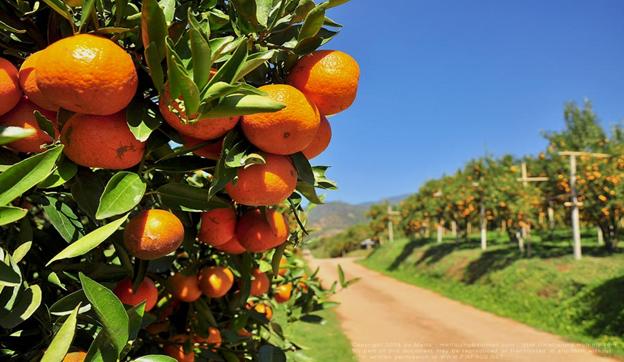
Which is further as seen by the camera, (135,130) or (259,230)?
(259,230)

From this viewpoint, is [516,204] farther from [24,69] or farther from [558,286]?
[24,69]

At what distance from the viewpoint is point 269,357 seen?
3.79 ft

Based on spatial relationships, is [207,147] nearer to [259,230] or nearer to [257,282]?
[259,230]

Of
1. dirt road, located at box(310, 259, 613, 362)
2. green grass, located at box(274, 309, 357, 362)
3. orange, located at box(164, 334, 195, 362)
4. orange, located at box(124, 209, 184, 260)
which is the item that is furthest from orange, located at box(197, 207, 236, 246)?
dirt road, located at box(310, 259, 613, 362)

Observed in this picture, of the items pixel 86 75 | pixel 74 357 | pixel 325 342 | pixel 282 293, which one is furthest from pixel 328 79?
pixel 325 342

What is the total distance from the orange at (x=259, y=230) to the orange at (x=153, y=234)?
8.2 inches

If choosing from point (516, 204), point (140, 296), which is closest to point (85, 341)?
point (140, 296)

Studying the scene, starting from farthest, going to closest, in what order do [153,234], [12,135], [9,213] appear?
[153,234]
[9,213]
[12,135]

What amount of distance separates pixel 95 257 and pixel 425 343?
710 cm

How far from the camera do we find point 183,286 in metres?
1.34

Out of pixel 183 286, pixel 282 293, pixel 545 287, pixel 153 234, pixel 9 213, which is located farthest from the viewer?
pixel 545 287

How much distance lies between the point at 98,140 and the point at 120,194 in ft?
0.27

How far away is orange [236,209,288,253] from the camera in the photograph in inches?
38.4

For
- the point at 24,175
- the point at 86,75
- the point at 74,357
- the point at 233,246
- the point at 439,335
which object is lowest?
the point at 439,335
